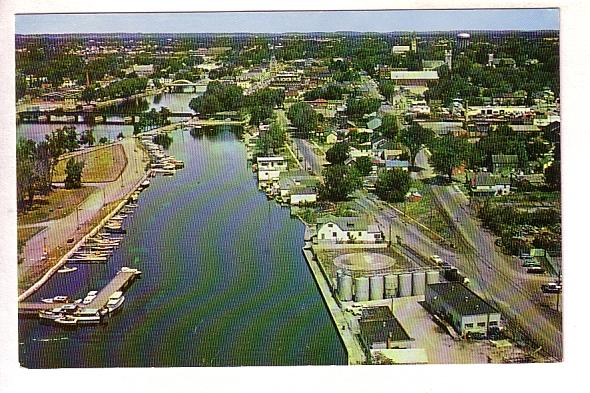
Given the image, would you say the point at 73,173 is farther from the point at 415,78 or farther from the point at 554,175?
the point at 554,175

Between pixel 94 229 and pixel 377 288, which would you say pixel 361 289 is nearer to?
pixel 377 288

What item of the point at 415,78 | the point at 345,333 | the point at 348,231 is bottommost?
the point at 345,333

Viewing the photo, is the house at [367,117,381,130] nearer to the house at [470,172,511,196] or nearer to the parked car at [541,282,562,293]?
the house at [470,172,511,196]

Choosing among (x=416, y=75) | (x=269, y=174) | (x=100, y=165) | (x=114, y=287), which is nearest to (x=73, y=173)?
(x=100, y=165)

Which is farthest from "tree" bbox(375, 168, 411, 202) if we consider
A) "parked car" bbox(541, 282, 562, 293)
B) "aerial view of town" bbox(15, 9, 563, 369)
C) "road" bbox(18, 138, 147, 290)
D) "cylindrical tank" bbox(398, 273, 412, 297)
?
"road" bbox(18, 138, 147, 290)

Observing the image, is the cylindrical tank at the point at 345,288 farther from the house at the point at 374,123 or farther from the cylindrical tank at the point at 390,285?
the house at the point at 374,123

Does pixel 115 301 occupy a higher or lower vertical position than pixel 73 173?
lower
